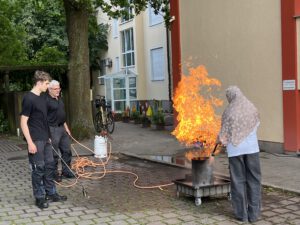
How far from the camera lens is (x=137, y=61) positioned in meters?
27.6

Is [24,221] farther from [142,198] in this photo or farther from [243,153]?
[243,153]

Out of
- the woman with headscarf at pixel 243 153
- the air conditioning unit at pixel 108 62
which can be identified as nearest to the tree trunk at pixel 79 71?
the woman with headscarf at pixel 243 153

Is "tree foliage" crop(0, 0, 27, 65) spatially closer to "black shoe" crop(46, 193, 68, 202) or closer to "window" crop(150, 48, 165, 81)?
"window" crop(150, 48, 165, 81)

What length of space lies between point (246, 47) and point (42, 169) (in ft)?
22.3

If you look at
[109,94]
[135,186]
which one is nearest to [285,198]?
[135,186]

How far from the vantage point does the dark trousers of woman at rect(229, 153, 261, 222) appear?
6.08 metres

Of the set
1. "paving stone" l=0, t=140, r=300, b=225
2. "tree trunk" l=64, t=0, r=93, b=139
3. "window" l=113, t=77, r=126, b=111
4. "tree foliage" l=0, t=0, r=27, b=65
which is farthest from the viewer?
"window" l=113, t=77, r=126, b=111

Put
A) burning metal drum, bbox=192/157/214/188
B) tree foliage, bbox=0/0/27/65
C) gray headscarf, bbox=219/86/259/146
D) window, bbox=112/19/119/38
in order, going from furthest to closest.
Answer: window, bbox=112/19/119/38
tree foliage, bbox=0/0/27/65
burning metal drum, bbox=192/157/214/188
gray headscarf, bbox=219/86/259/146

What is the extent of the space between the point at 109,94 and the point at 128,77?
2603mm

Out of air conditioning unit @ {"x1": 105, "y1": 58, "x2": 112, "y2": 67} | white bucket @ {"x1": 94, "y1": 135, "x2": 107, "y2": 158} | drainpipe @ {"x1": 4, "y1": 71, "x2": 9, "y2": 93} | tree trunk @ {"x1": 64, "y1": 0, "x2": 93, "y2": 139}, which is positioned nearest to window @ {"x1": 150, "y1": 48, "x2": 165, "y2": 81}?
air conditioning unit @ {"x1": 105, "y1": 58, "x2": 112, "y2": 67}

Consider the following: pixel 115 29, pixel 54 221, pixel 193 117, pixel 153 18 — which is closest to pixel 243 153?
pixel 193 117

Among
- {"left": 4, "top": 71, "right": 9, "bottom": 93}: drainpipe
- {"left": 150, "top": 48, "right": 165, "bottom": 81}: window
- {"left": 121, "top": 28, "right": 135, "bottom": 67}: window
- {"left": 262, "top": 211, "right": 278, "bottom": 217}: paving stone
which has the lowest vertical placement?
{"left": 262, "top": 211, "right": 278, "bottom": 217}: paving stone

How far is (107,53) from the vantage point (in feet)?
110

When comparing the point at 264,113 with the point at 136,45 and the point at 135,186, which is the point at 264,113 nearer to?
the point at 135,186
